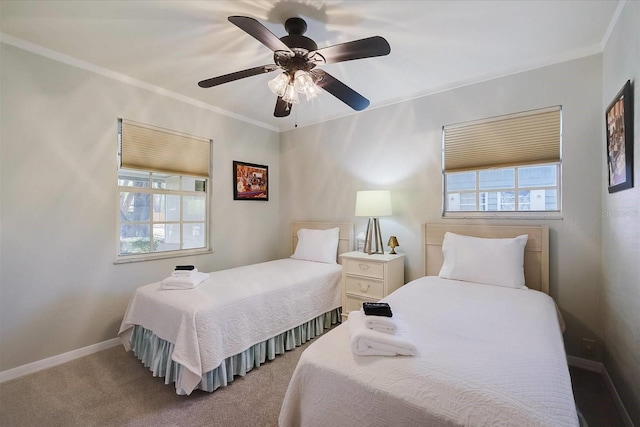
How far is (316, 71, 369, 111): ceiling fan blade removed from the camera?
1.93 m

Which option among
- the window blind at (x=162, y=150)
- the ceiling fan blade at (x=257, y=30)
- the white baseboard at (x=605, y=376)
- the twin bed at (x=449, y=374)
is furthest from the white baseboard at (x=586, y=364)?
the window blind at (x=162, y=150)

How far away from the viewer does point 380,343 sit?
1.22 metres

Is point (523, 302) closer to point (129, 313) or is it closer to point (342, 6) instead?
point (342, 6)

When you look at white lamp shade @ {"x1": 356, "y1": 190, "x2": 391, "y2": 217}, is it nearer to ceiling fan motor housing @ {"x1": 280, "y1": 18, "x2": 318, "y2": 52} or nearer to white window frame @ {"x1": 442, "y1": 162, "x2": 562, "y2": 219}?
white window frame @ {"x1": 442, "y1": 162, "x2": 562, "y2": 219}

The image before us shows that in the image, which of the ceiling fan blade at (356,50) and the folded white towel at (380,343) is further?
the ceiling fan blade at (356,50)

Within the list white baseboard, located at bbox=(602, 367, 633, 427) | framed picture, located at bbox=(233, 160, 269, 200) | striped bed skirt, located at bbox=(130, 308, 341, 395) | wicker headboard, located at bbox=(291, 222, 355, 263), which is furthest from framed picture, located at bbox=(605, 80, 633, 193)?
framed picture, located at bbox=(233, 160, 269, 200)

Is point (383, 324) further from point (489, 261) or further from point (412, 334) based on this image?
point (489, 261)

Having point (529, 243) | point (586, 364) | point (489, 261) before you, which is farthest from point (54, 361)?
point (586, 364)

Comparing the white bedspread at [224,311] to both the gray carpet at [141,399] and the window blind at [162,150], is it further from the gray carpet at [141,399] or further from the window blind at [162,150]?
the window blind at [162,150]

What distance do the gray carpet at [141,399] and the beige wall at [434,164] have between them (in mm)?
683

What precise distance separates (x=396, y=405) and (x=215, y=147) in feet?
11.1

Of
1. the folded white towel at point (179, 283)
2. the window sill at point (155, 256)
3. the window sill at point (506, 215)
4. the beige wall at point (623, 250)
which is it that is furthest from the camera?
the window sill at point (155, 256)

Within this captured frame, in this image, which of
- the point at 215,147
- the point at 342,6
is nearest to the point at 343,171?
the point at 215,147

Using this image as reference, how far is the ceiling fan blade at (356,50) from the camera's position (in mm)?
1521
